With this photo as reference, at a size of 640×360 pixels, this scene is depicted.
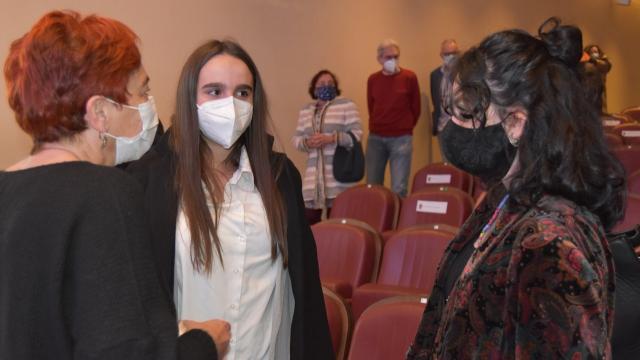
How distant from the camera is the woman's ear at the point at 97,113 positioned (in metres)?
1.20

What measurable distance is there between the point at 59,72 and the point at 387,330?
58.2 inches

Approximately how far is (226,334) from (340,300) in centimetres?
120

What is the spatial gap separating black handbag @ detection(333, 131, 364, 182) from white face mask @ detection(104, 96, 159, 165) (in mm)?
3875

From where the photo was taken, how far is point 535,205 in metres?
1.27

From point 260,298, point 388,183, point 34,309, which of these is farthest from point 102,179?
point 388,183

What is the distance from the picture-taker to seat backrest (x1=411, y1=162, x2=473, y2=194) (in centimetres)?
574

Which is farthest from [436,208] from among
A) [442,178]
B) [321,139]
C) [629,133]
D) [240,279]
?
[629,133]

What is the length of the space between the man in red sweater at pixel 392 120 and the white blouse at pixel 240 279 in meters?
4.60

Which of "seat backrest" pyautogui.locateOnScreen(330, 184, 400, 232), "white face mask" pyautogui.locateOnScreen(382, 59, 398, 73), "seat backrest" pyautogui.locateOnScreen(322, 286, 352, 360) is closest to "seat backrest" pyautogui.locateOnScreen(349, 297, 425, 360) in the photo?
"seat backrest" pyautogui.locateOnScreen(322, 286, 352, 360)

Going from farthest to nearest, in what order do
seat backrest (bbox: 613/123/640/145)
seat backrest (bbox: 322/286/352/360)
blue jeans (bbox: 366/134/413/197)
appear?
seat backrest (bbox: 613/123/640/145)
blue jeans (bbox: 366/134/413/197)
seat backrest (bbox: 322/286/352/360)

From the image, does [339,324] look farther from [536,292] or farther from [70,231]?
[70,231]

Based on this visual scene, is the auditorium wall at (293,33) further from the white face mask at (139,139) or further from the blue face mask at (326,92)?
the white face mask at (139,139)

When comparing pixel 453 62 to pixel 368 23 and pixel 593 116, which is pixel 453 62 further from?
pixel 368 23

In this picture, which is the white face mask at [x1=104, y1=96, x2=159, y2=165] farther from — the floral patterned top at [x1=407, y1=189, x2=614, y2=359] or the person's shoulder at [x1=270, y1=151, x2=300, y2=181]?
the floral patterned top at [x1=407, y1=189, x2=614, y2=359]
